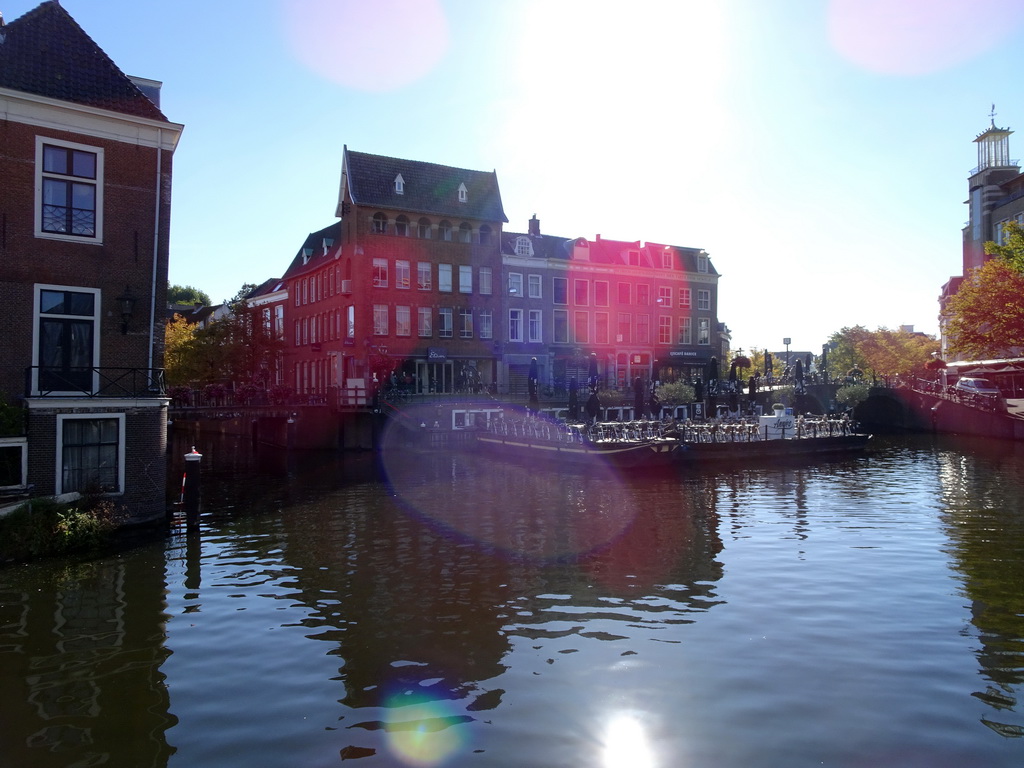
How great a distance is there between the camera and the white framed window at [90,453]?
17453mm

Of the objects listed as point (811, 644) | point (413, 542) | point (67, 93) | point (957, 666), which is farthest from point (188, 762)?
point (67, 93)

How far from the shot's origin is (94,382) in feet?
60.6

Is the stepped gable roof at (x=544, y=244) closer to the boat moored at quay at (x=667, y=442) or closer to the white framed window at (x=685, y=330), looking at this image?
the white framed window at (x=685, y=330)

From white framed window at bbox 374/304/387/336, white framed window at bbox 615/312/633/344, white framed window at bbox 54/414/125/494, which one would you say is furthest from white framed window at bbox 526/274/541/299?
white framed window at bbox 54/414/125/494

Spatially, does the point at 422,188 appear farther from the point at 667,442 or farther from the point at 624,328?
the point at 667,442

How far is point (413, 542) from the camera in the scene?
58.1 ft

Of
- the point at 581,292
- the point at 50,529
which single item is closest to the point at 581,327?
the point at 581,292

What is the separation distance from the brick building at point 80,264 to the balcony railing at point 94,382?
33 millimetres

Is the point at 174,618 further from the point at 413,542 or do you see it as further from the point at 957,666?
the point at 957,666

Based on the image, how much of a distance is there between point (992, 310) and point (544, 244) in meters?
30.3

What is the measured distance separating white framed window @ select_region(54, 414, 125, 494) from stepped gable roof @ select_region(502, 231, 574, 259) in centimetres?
3995

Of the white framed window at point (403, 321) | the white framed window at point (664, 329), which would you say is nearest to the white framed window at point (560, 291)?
the white framed window at point (664, 329)

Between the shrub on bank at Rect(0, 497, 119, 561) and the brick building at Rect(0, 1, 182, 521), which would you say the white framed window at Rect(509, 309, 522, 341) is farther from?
the shrub on bank at Rect(0, 497, 119, 561)

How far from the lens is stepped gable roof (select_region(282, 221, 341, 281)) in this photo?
55.4 m
